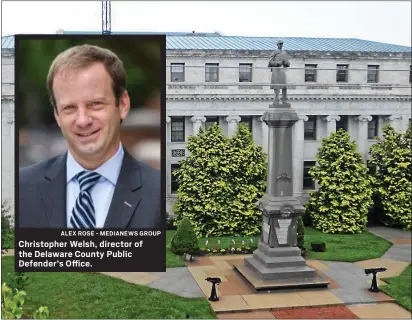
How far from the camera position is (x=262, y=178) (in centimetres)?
1371

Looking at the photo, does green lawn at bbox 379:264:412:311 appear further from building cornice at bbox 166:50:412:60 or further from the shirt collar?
the shirt collar

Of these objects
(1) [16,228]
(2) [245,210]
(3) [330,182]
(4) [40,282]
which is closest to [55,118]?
(1) [16,228]

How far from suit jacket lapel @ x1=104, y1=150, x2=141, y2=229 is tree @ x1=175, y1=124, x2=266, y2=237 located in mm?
4268

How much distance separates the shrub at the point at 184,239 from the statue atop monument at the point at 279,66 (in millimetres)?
3466

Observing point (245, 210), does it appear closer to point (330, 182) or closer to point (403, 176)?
point (330, 182)

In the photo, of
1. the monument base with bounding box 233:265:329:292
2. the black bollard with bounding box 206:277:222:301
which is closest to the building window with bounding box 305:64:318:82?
the monument base with bounding box 233:265:329:292

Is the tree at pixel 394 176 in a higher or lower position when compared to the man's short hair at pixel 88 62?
lower

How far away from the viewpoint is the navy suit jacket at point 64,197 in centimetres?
854

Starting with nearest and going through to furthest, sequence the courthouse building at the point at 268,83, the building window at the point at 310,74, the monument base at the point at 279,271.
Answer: the monument base at the point at 279,271 < the courthouse building at the point at 268,83 < the building window at the point at 310,74

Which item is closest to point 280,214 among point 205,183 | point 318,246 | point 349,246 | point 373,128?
point 318,246

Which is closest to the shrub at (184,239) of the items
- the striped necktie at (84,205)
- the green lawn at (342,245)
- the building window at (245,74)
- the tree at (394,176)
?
the green lawn at (342,245)

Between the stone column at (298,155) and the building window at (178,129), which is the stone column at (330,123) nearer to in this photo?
the stone column at (298,155)

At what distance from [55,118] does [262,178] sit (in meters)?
6.68

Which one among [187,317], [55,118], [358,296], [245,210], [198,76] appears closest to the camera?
[55,118]
